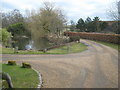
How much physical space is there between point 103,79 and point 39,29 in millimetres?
20578

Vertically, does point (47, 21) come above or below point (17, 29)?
above

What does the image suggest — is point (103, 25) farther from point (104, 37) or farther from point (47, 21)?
point (47, 21)

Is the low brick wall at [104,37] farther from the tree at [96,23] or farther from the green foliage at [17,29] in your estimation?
the green foliage at [17,29]

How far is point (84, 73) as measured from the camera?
21.1 ft

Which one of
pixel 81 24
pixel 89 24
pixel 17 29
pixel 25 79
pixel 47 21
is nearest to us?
pixel 25 79

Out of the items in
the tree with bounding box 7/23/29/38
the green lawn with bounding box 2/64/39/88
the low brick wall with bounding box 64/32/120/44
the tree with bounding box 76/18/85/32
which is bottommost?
the green lawn with bounding box 2/64/39/88

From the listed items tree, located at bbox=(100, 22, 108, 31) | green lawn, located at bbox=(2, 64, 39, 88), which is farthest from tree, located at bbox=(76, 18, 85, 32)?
green lawn, located at bbox=(2, 64, 39, 88)

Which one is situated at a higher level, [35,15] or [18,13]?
[18,13]

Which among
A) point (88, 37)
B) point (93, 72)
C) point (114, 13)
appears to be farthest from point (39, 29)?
point (93, 72)

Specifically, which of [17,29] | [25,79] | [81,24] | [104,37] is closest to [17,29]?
[17,29]

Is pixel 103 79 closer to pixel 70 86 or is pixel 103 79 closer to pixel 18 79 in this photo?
pixel 70 86

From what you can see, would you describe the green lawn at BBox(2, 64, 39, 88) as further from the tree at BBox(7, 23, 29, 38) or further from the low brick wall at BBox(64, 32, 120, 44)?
the tree at BBox(7, 23, 29, 38)

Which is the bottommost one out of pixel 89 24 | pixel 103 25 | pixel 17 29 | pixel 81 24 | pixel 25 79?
pixel 25 79

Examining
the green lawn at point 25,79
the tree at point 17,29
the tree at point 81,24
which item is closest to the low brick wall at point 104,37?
the tree at point 81,24
